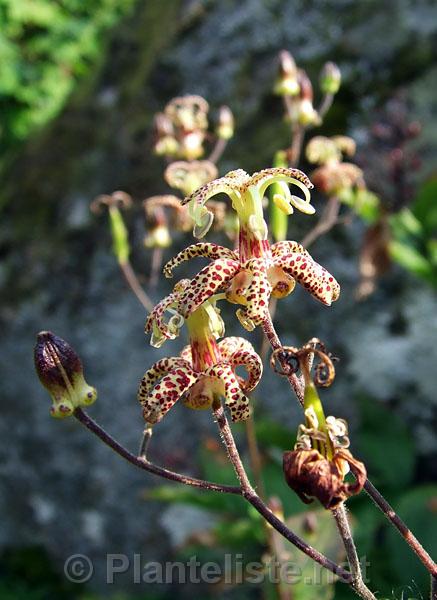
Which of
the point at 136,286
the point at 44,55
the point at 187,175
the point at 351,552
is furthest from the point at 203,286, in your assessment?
the point at 44,55

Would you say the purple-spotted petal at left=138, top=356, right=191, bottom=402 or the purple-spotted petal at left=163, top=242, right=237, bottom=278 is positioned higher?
the purple-spotted petal at left=163, top=242, right=237, bottom=278

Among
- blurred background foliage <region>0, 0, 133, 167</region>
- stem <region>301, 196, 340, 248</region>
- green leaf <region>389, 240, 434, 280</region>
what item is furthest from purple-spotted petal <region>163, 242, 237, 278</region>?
blurred background foliage <region>0, 0, 133, 167</region>

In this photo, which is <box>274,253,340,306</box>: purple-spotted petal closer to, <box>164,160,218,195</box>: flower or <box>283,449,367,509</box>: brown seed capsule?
Result: <box>283,449,367,509</box>: brown seed capsule

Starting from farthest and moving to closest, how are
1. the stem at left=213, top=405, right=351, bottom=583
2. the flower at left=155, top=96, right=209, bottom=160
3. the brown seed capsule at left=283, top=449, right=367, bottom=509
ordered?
the flower at left=155, top=96, right=209, bottom=160
the stem at left=213, top=405, right=351, bottom=583
the brown seed capsule at left=283, top=449, right=367, bottom=509

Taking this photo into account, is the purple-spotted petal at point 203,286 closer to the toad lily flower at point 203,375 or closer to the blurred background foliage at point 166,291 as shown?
the toad lily flower at point 203,375

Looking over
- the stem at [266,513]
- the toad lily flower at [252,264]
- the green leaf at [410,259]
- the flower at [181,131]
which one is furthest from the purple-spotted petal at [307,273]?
the green leaf at [410,259]

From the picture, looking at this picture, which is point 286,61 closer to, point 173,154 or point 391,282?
point 173,154
